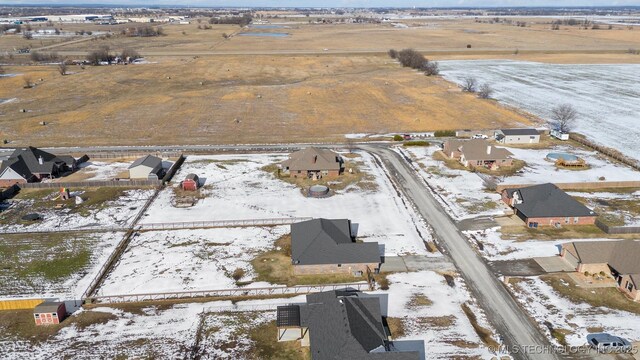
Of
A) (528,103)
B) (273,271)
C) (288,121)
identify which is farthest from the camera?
(528,103)

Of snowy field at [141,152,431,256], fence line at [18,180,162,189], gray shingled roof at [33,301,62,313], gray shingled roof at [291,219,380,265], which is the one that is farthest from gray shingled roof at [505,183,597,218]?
fence line at [18,180,162,189]

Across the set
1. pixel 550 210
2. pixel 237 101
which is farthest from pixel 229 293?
pixel 237 101

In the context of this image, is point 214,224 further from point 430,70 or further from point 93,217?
point 430,70

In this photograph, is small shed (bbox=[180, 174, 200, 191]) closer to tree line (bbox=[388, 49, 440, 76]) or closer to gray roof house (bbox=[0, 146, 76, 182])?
gray roof house (bbox=[0, 146, 76, 182])

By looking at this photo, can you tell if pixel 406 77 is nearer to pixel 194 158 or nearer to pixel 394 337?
pixel 194 158

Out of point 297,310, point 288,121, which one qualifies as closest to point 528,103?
point 288,121

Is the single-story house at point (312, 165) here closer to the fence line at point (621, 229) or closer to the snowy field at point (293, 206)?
the snowy field at point (293, 206)
